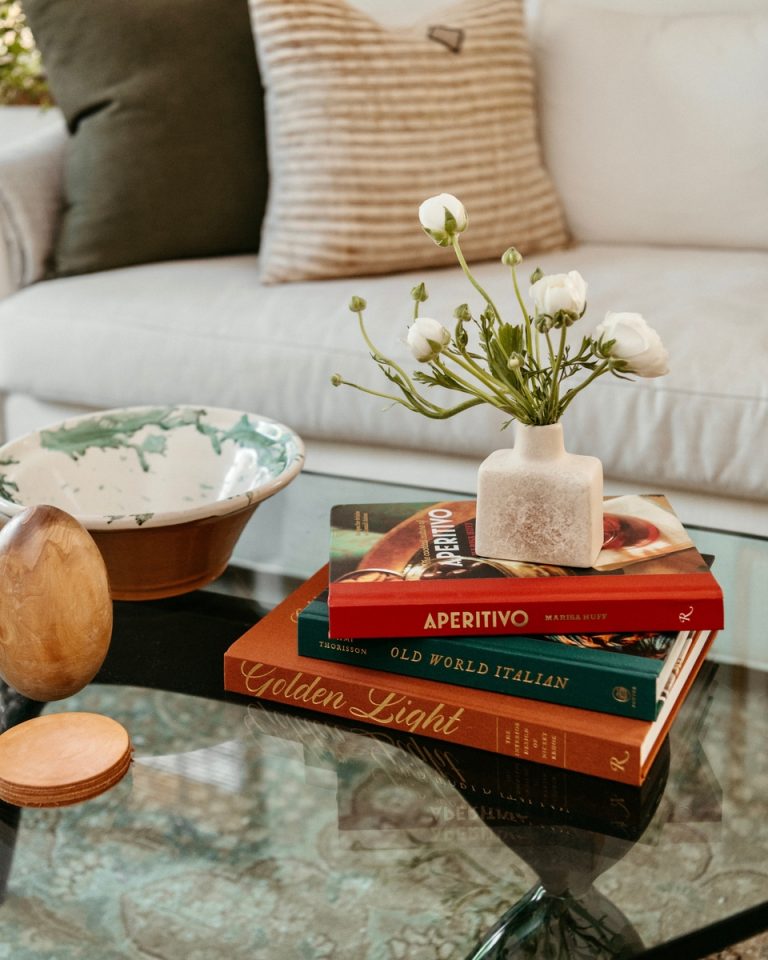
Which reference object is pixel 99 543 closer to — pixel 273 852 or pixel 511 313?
pixel 273 852

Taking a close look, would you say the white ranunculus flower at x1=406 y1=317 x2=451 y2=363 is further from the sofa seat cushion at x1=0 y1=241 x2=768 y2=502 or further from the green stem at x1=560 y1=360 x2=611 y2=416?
the sofa seat cushion at x1=0 y1=241 x2=768 y2=502

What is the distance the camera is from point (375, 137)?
1.62 metres

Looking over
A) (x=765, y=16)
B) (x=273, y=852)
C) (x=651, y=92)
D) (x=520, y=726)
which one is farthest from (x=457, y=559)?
(x=765, y=16)

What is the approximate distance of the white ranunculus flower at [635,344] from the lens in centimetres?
66

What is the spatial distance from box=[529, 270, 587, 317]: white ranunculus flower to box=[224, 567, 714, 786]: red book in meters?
0.25

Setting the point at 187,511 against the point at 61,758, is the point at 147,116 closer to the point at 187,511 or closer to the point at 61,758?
the point at 187,511

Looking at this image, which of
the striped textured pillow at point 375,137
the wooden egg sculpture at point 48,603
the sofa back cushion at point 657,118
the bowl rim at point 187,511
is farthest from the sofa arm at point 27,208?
the wooden egg sculpture at point 48,603

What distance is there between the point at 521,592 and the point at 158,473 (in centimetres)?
46

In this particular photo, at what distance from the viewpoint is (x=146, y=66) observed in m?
1.75

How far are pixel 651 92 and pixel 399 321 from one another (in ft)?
2.24

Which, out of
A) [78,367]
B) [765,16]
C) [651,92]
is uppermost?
[765,16]

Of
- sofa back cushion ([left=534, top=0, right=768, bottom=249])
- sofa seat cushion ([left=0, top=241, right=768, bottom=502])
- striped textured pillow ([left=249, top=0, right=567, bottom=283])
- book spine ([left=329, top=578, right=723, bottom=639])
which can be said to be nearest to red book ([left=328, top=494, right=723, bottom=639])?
book spine ([left=329, top=578, right=723, bottom=639])

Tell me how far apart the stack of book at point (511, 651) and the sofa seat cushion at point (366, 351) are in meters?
0.58

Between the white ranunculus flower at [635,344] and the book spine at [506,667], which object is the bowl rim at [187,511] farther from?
the white ranunculus flower at [635,344]
